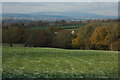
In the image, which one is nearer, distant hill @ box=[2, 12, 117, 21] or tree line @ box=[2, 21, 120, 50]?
distant hill @ box=[2, 12, 117, 21]

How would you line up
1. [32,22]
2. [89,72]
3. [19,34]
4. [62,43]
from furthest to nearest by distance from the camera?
1. [62,43]
2. [19,34]
3. [32,22]
4. [89,72]

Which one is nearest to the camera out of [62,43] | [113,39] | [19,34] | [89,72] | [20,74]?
[20,74]

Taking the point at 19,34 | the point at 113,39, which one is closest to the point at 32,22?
the point at 19,34

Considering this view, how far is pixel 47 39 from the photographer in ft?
33.6

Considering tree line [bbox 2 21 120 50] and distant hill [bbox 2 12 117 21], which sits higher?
distant hill [bbox 2 12 117 21]

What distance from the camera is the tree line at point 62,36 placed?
9.11 meters

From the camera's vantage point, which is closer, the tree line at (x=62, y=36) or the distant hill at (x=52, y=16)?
the distant hill at (x=52, y=16)

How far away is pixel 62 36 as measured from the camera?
34.7 ft

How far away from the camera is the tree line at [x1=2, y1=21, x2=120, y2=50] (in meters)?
9.11

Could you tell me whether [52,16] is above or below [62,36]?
above

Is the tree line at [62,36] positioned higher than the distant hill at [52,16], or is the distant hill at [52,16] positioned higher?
the distant hill at [52,16]

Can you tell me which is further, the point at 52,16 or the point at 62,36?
the point at 62,36

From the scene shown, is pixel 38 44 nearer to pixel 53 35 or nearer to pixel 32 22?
pixel 53 35

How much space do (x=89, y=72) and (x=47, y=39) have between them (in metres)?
5.64
